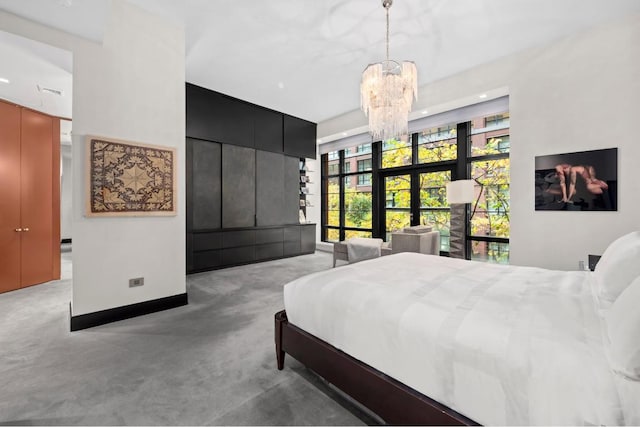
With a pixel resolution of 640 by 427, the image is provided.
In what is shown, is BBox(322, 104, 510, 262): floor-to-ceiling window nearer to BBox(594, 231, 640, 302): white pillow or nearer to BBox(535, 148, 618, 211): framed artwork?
BBox(535, 148, 618, 211): framed artwork

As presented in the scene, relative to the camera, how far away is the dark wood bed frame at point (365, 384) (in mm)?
1182

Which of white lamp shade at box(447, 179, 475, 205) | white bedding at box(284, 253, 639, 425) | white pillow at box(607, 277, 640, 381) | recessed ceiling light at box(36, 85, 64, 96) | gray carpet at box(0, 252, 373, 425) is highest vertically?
recessed ceiling light at box(36, 85, 64, 96)

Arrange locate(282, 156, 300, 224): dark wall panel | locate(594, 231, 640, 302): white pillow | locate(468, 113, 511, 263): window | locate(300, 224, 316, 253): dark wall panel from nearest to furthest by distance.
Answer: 1. locate(594, 231, 640, 302): white pillow
2. locate(468, 113, 511, 263): window
3. locate(282, 156, 300, 224): dark wall panel
4. locate(300, 224, 316, 253): dark wall panel

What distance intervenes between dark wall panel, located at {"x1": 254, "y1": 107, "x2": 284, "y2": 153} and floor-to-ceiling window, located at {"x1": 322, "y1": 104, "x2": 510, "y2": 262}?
6.03 feet

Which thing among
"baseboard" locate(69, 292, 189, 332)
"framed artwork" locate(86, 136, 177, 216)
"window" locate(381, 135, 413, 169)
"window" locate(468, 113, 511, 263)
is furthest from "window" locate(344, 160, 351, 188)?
"baseboard" locate(69, 292, 189, 332)

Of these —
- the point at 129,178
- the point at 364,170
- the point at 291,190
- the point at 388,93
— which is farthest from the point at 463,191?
the point at 129,178

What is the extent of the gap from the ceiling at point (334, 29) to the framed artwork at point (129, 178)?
1067 mm

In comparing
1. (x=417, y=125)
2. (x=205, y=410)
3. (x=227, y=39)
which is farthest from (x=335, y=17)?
(x=205, y=410)

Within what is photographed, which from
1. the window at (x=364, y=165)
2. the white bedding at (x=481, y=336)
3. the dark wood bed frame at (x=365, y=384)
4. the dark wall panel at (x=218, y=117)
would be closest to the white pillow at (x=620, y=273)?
the white bedding at (x=481, y=336)

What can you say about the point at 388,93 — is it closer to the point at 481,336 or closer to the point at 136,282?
the point at 481,336

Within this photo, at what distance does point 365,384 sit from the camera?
1.44 metres

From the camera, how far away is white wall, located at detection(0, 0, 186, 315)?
2.65 m

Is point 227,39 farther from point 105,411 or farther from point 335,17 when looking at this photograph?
point 105,411

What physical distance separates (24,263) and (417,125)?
6564mm
